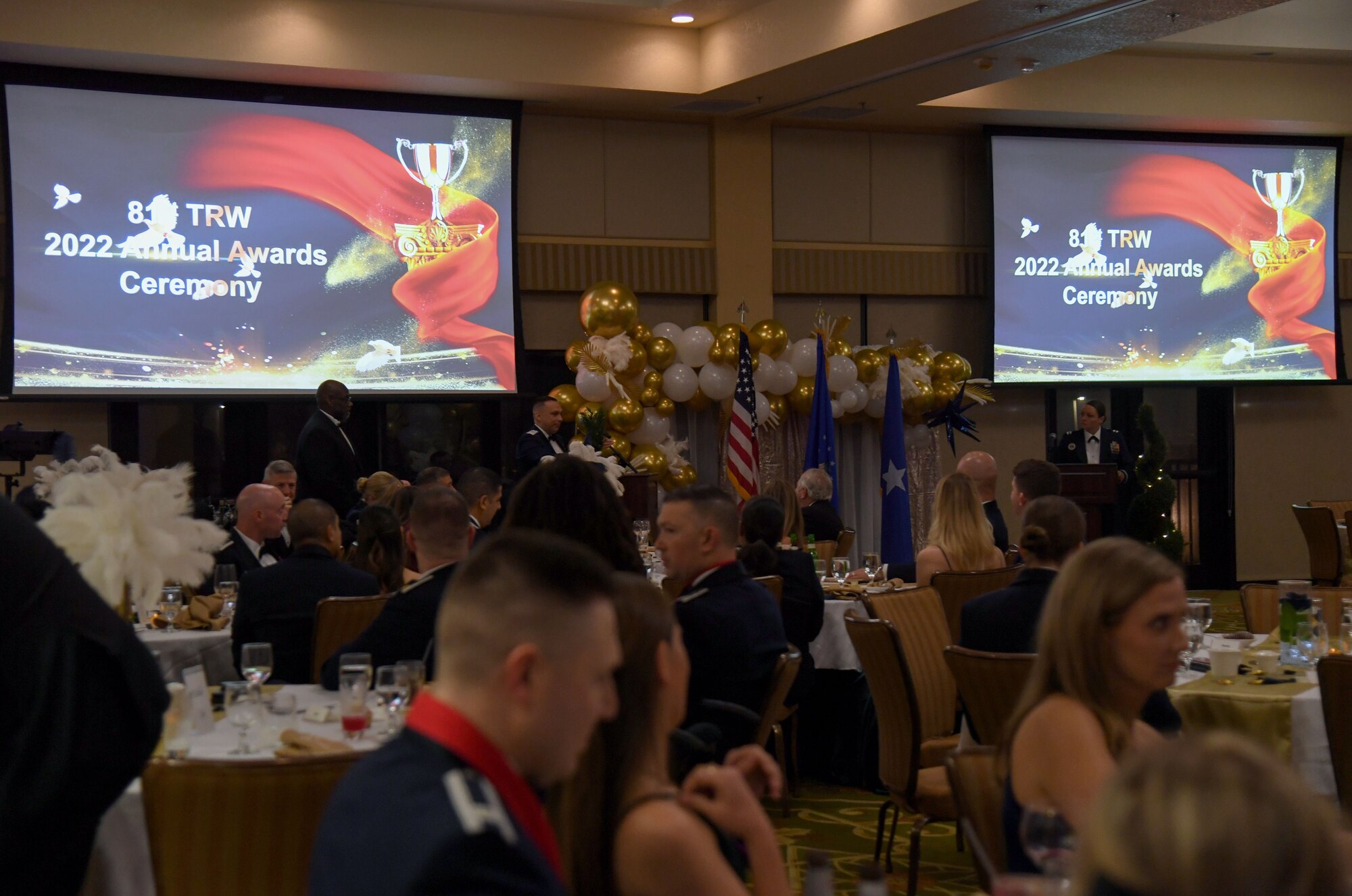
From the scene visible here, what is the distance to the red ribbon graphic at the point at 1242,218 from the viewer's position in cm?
1282

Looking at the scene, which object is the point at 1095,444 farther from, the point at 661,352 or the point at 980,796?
the point at 980,796

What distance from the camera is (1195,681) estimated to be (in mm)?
4246

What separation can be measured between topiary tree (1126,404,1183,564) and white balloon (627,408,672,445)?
14.2ft

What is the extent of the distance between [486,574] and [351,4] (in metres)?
9.51

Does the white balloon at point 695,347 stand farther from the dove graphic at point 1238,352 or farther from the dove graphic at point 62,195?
the dove graphic at point 1238,352

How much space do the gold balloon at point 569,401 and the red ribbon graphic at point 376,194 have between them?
0.90m

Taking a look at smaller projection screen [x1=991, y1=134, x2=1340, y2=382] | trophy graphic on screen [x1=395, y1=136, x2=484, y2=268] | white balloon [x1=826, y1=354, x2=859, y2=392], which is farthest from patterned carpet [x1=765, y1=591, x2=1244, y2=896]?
smaller projection screen [x1=991, y1=134, x2=1340, y2=382]

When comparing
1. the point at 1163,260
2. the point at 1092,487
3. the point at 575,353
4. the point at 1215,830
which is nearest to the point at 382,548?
the point at 1215,830

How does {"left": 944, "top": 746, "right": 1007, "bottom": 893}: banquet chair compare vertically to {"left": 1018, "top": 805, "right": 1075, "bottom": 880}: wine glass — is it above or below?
below

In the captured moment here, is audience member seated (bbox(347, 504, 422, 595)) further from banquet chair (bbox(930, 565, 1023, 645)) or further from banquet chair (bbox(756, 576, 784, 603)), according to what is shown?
banquet chair (bbox(930, 565, 1023, 645))

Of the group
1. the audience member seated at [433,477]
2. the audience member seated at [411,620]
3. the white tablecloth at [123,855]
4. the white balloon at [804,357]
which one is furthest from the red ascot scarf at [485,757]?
the white balloon at [804,357]

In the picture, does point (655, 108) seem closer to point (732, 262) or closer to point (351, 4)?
point (732, 262)

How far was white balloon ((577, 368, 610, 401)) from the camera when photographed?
10.2 metres

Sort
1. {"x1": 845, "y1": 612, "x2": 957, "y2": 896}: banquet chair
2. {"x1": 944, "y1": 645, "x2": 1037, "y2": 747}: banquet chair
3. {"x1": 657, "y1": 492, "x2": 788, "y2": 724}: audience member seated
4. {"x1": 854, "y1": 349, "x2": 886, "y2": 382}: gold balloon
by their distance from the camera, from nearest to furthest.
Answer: {"x1": 657, "y1": 492, "x2": 788, "y2": 724}: audience member seated, {"x1": 944, "y1": 645, "x2": 1037, "y2": 747}: banquet chair, {"x1": 845, "y1": 612, "x2": 957, "y2": 896}: banquet chair, {"x1": 854, "y1": 349, "x2": 886, "y2": 382}: gold balloon
